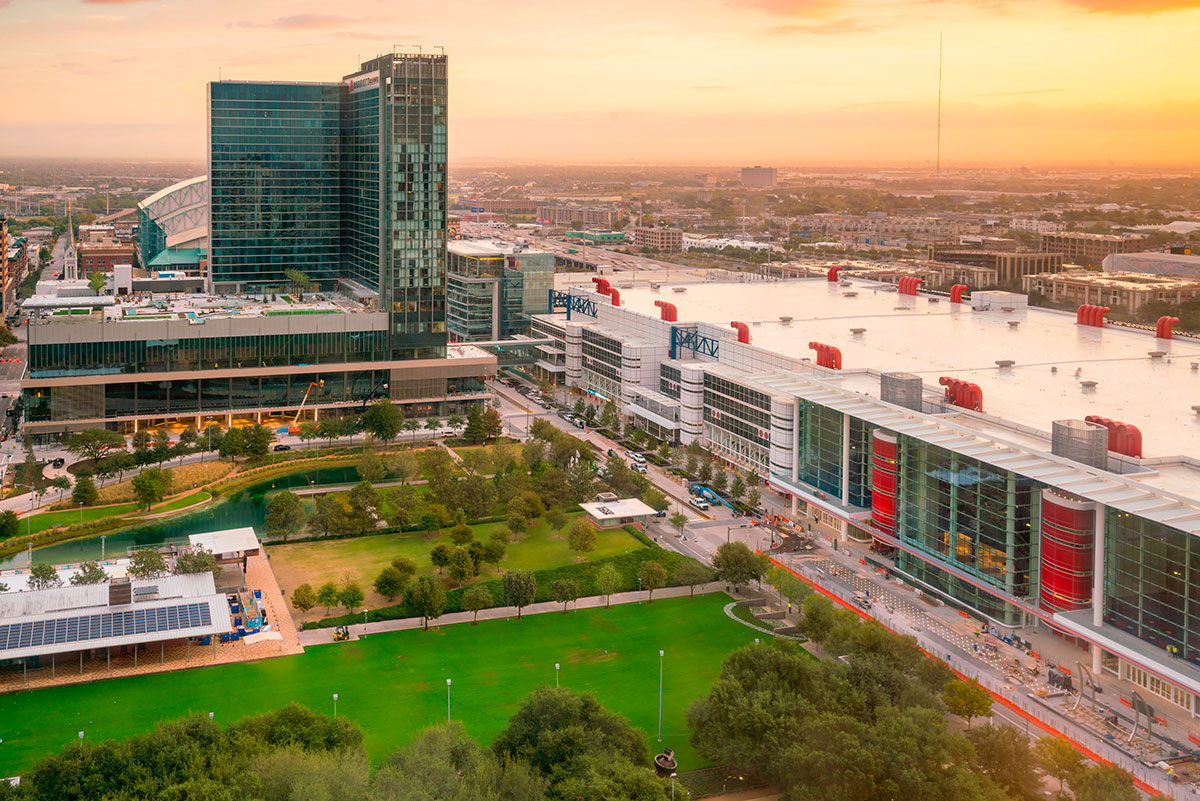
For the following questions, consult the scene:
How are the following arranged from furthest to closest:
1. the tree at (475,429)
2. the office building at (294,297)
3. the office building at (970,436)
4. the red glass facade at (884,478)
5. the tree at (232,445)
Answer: the office building at (294,297), the tree at (475,429), the tree at (232,445), the red glass facade at (884,478), the office building at (970,436)

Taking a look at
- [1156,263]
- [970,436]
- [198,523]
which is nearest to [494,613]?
[198,523]

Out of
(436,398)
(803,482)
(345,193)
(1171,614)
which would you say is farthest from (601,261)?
(1171,614)

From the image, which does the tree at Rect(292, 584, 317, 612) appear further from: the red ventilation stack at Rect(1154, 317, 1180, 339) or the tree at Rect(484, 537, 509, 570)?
the red ventilation stack at Rect(1154, 317, 1180, 339)

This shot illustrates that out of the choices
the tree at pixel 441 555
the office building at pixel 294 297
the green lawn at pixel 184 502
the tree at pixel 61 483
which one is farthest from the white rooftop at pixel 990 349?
the tree at pixel 61 483

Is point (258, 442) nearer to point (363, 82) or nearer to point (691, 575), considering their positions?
point (691, 575)

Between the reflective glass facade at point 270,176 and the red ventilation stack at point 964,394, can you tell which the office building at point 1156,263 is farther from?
the reflective glass facade at point 270,176
